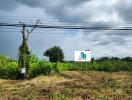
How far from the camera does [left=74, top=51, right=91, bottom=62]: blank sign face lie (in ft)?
166

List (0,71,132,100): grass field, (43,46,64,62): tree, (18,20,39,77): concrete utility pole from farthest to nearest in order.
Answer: (43,46,64,62): tree
(18,20,39,77): concrete utility pole
(0,71,132,100): grass field

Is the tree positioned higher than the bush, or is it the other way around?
the tree

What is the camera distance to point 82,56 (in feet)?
167

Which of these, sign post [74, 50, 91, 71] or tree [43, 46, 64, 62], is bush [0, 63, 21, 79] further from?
tree [43, 46, 64, 62]

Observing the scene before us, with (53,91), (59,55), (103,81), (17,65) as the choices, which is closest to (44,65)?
(17,65)

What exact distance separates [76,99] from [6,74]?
862 inches

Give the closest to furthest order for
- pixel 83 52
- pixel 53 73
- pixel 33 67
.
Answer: pixel 53 73, pixel 33 67, pixel 83 52

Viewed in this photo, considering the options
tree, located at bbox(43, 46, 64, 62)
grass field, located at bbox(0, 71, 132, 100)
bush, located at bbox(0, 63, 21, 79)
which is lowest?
grass field, located at bbox(0, 71, 132, 100)

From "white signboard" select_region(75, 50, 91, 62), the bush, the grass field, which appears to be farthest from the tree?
the grass field

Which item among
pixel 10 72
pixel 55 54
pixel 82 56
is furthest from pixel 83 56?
pixel 55 54

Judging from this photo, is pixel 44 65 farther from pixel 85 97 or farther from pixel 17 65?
pixel 85 97

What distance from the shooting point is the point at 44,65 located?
45.3m

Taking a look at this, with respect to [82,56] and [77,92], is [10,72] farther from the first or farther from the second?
[77,92]

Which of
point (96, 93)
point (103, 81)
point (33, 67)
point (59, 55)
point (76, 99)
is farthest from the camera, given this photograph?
point (59, 55)
